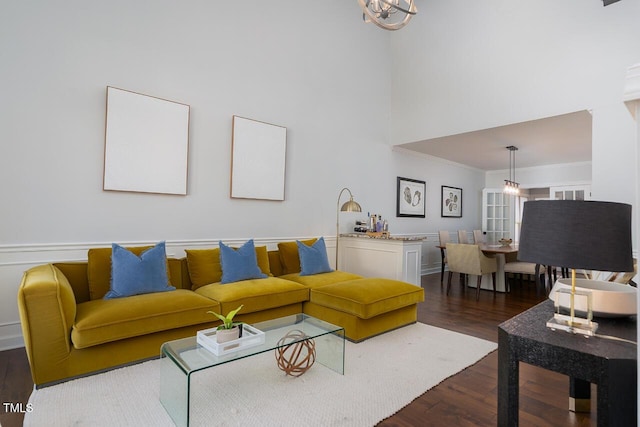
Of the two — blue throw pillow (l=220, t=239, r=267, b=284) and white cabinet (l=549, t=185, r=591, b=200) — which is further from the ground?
white cabinet (l=549, t=185, r=591, b=200)

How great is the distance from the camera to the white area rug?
1914mm

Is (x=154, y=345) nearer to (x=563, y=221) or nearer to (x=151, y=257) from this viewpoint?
(x=151, y=257)

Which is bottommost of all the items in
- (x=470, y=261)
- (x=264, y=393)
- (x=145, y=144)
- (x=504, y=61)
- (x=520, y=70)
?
(x=264, y=393)

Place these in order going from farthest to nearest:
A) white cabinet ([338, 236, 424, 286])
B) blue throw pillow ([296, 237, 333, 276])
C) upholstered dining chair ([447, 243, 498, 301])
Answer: upholstered dining chair ([447, 243, 498, 301])
white cabinet ([338, 236, 424, 286])
blue throw pillow ([296, 237, 333, 276])

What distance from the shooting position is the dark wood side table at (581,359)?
3.62 ft

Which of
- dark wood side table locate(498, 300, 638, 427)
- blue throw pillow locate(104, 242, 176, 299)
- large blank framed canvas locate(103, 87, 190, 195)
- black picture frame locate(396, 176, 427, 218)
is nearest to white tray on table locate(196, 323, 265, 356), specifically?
blue throw pillow locate(104, 242, 176, 299)

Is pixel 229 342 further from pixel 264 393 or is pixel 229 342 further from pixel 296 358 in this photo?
pixel 296 358

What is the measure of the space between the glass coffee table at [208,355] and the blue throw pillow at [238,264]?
101 cm

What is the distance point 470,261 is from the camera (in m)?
5.09

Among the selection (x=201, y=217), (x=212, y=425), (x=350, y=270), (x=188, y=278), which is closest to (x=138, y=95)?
(x=201, y=217)

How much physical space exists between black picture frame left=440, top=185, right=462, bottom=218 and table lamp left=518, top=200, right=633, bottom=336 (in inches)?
256

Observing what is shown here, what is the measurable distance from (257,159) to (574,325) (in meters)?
3.66

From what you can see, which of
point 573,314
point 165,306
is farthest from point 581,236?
point 165,306

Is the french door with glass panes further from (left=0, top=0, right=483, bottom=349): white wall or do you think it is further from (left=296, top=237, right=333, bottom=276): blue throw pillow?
(left=296, top=237, right=333, bottom=276): blue throw pillow
